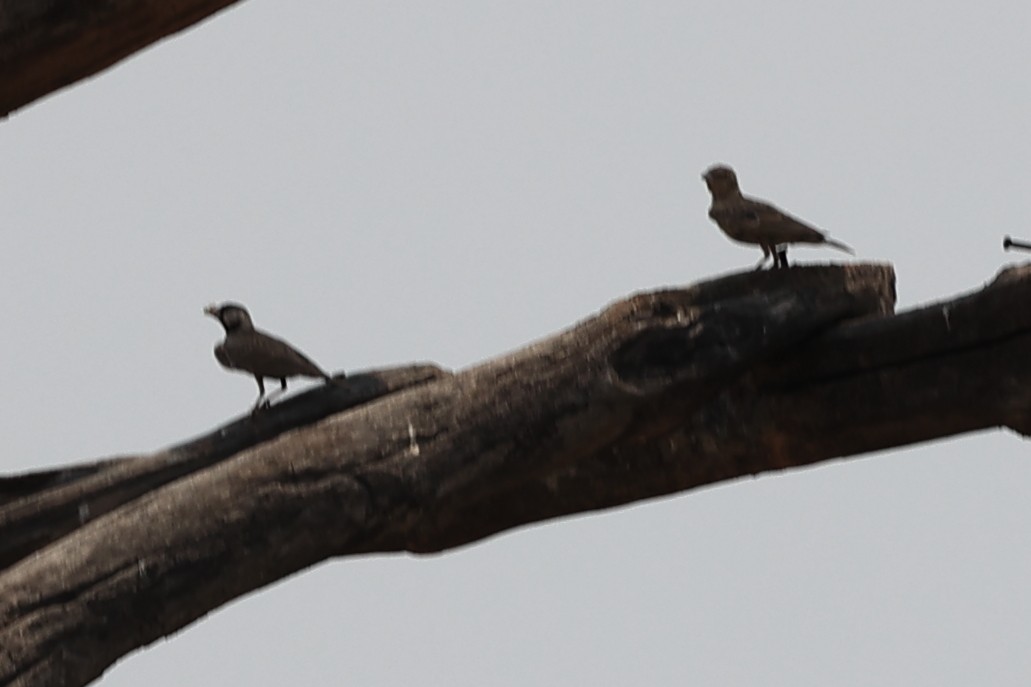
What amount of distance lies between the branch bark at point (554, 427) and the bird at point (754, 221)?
0.09 metres

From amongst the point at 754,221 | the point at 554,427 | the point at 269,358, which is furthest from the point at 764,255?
the point at 269,358

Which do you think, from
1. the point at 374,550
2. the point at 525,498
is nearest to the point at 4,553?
the point at 374,550

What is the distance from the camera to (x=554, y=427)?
17.2ft

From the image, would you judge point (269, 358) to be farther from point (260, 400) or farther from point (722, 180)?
point (722, 180)

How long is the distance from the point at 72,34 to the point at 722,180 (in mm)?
1973

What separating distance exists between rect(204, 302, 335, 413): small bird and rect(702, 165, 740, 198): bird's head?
54.5 inches

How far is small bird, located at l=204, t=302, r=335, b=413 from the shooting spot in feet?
20.1

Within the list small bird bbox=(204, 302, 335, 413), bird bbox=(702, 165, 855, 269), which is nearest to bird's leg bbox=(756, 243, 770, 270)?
bird bbox=(702, 165, 855, 269)

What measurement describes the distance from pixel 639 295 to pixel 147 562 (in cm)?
152

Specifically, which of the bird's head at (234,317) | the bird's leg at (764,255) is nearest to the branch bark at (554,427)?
the bird's leg at (764,255)

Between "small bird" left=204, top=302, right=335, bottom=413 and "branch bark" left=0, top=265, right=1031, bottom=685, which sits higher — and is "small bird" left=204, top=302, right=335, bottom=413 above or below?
above

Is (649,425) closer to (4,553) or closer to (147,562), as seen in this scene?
(147,562)

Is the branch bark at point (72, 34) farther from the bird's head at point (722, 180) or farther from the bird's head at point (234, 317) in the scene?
the bird's head at point (722, 180)

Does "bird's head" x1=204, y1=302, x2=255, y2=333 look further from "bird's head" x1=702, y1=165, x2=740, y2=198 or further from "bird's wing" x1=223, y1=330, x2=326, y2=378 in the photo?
"bird's head" x1=702, y1=165, x2=740, y2=198
